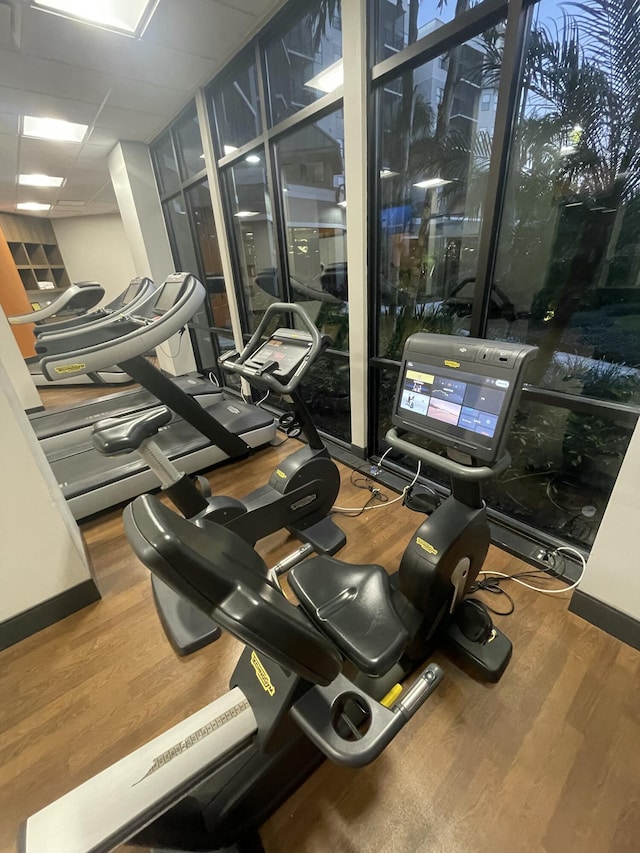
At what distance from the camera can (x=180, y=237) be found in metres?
4.96

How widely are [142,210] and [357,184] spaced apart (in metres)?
3.83

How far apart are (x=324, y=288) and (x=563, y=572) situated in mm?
2570

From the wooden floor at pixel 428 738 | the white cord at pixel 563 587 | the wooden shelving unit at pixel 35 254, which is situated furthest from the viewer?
the wooden shelving unit at pixel 35 254

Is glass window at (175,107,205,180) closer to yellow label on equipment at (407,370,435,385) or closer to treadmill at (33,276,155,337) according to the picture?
treadmill at (33,276,155,337)

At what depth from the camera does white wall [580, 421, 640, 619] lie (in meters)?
1.30

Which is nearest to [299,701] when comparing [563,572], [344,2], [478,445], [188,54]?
[478,445]

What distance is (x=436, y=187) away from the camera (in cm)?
206

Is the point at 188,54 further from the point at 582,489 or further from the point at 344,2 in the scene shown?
the point at 582,489

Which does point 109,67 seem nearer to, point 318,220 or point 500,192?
point 318,220

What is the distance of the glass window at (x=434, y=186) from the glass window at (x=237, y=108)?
A: 1539 millimetres

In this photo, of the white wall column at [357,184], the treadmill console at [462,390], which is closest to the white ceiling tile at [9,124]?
the white wall column at [357,184]

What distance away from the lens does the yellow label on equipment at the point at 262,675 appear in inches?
36.3

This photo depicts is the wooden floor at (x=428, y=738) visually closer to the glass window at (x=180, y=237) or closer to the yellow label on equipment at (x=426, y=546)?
the yellow label on equipment at (x=426, y=546)

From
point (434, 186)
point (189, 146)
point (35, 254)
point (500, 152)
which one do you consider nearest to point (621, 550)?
point (500, 152)
